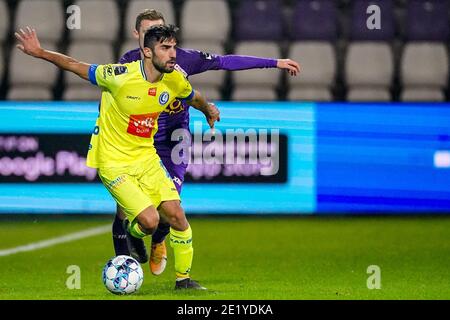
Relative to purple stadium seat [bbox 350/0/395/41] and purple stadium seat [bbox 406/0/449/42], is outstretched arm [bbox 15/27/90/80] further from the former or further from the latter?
purple stadium seat [bbox 406/0/449/42]

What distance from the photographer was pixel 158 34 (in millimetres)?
8141

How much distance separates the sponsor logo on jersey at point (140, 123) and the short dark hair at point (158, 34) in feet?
1.59

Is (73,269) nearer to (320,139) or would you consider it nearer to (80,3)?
(320,139)

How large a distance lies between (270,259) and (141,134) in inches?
96.4

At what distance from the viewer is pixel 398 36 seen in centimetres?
1466

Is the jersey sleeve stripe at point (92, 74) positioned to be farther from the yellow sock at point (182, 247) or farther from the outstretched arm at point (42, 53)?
the yellow sock at point (182, 247)

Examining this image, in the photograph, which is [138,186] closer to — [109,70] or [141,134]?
[141,134]

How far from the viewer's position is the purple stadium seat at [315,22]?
46.6 ft

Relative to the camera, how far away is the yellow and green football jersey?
8.28 metres

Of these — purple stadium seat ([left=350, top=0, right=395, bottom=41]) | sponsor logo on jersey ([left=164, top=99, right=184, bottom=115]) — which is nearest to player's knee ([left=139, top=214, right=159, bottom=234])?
sponsor logo on jersey ([left=164, top=99, right=184, bottom=115])

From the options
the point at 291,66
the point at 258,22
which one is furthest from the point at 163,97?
the point at 258,22
